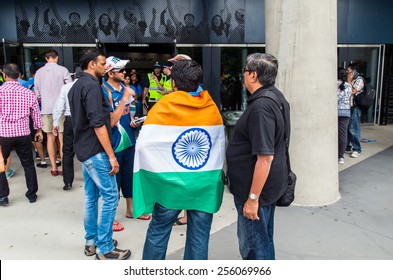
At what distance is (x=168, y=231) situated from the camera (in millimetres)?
2715

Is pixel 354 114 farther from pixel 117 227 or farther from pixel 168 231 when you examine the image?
pixel 168 231

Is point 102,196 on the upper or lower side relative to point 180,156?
lower

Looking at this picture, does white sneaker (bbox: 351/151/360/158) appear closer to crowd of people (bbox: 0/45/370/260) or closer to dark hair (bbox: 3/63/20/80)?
crowd of people (bbox: 0/45/370/260)

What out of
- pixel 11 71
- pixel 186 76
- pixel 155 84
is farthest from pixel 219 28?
pixel 186 76

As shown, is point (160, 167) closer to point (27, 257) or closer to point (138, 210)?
point (138, 210)

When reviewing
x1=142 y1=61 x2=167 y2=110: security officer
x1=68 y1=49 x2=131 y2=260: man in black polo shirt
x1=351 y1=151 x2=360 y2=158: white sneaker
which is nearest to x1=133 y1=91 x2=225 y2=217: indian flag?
x1=68 y1=49 x2=131 y2=260: man in black polo shirt

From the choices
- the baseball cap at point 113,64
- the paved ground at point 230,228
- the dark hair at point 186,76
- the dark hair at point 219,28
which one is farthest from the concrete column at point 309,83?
the dark hair at point 219,28

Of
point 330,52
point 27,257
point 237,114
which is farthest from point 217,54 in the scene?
point 27,257

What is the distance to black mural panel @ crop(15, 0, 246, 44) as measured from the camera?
9523mm

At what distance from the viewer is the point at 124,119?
398 cm

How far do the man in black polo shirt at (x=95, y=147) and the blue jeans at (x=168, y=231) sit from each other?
754 mm

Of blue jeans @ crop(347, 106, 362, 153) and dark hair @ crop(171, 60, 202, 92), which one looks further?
blue jeans @ crop(347, 106, 362, 153)

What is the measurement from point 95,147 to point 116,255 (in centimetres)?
101

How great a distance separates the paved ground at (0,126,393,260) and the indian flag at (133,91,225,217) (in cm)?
103
